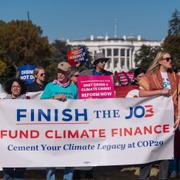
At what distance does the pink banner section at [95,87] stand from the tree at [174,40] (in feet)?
158

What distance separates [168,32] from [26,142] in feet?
281

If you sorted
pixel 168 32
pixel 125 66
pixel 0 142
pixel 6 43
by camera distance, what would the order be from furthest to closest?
pixel 125 66
pixel 168 32
pixel 6 43
pixel 0 142

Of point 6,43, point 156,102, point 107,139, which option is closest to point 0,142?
point 107,139

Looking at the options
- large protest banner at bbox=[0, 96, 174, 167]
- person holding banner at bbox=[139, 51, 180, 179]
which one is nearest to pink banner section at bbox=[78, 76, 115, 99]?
large protest banner at bbox=[0, 96, 174, 167]

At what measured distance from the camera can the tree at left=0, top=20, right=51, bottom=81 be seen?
78.4m

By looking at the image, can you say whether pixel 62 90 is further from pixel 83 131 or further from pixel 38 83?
pixel 38 83

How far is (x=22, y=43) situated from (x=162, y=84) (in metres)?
73.1

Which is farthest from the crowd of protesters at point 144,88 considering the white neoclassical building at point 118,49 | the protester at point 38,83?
the white neoclassical building at point 118,49

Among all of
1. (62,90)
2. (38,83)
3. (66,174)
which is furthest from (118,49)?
(66,174)

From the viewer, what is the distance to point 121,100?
7.74 metres

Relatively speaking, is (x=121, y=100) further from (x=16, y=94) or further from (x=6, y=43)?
(x=6, y=43)

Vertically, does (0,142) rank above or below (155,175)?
above

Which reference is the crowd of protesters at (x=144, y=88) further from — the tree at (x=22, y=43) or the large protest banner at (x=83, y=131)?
the tree at (x=22, y=43)

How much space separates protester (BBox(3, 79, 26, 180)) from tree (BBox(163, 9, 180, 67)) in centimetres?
4852
